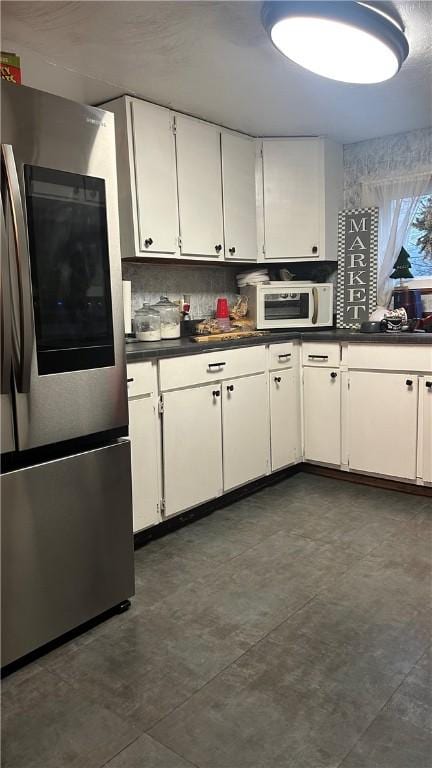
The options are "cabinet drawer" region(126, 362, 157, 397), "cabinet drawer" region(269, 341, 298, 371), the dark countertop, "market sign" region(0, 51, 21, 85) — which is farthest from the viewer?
"cabinet drawer" region(269, 341, 298, 371)

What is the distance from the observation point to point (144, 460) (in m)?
2.66

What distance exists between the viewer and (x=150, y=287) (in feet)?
11.4

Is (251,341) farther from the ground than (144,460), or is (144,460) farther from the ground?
(251,341)

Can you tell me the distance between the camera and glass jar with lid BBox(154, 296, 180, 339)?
3291 millimetres

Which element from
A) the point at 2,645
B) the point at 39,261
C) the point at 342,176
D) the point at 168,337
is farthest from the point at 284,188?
the point at 2,645

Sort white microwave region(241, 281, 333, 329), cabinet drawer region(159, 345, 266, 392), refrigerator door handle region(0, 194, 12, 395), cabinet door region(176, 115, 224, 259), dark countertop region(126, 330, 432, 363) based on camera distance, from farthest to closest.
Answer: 1. white microwave region(241, 281, 333, 329)
2. cabinet door region(176, 115, 224, 259)
3. cabinet drawer region(159, 345, 266, 392)
4. dark countertop region(126, 330, 432, 363)
5. refrigerator door handle region(0, 194, 12, 395)

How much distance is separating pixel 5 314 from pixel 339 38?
1671 millimetres

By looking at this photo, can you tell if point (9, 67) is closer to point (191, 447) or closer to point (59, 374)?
point (59, 374)

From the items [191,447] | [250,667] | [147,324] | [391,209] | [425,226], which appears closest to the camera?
[250,667]

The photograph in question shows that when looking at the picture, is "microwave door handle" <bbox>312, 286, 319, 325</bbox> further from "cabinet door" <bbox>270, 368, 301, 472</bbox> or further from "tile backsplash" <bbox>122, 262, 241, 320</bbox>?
"tile backsplash" <bbox>122, 262, 241, 320</bbox>

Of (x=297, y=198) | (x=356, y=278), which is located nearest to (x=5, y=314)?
(x=297, y=198)

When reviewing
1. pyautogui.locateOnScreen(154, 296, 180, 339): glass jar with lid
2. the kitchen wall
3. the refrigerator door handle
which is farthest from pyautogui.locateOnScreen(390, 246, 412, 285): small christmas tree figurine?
the refrigerator door handle

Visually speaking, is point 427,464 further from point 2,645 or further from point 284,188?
point 2,645

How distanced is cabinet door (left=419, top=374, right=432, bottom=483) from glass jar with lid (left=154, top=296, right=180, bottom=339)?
56.0 inches
